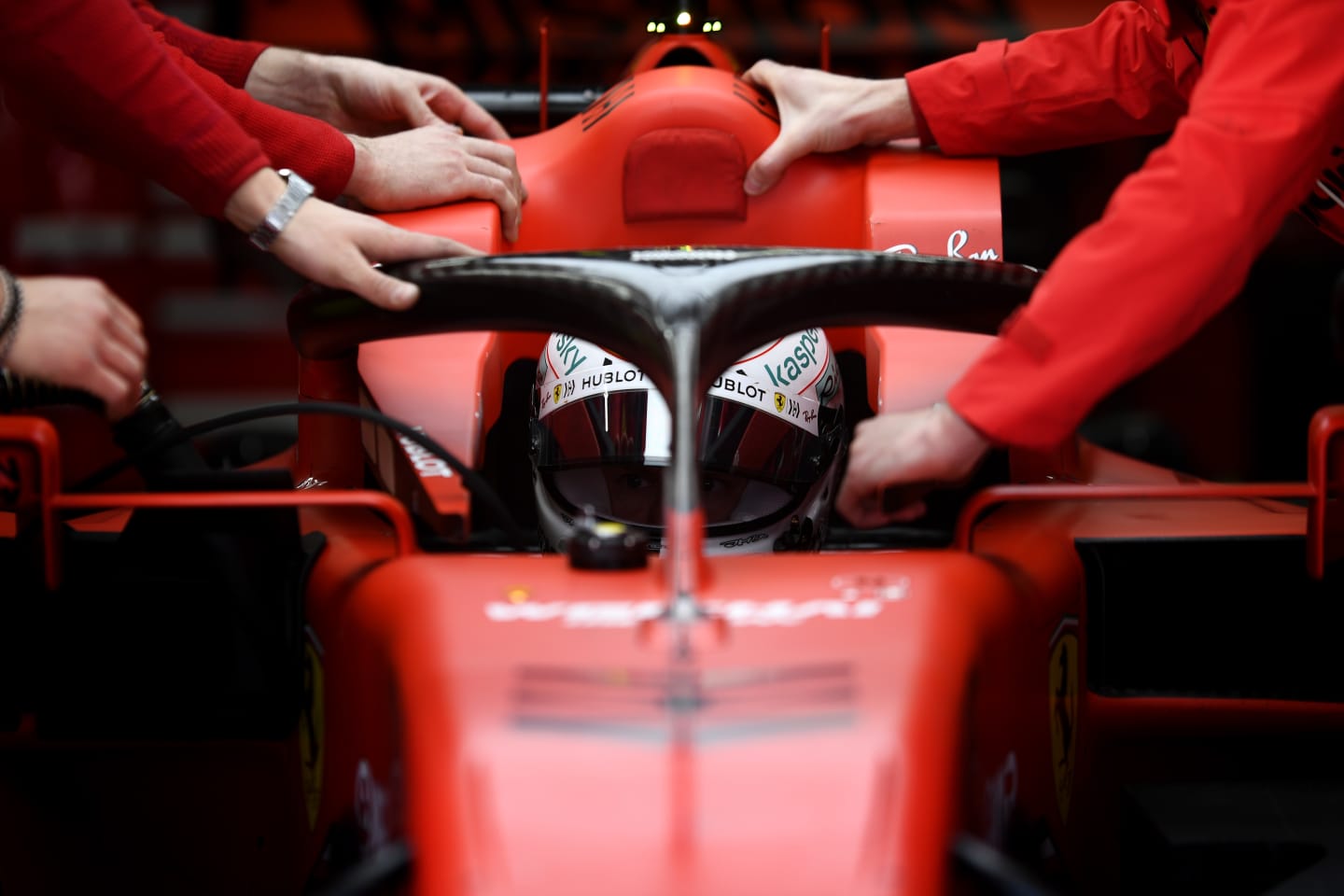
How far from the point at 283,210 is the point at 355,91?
2.07 feet

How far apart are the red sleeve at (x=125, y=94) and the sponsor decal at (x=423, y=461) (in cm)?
28

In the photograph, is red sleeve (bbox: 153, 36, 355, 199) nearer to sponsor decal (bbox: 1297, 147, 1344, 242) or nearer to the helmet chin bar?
the helmet chin bar

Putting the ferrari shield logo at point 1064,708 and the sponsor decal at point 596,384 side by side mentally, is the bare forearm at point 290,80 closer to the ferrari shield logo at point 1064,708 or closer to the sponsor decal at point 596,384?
the sponsor decal at point 596,384


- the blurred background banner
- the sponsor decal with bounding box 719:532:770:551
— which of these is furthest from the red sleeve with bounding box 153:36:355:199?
the blurred background banner

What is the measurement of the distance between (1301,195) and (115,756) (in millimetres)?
1072

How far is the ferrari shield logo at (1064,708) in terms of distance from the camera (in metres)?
0.91

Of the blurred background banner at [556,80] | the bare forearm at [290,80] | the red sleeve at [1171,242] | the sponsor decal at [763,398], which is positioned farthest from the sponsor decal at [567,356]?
the blurred background banner at [556,80]

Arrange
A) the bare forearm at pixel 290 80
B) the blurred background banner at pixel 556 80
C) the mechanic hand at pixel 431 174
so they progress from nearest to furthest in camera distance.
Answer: the mechanic hand at pixel 431 174, the bare forearm at pixel 290 80, the blurred background banner at pixel 556 80

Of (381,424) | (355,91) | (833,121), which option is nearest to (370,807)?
(381,424)

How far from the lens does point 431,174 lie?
4.61ft

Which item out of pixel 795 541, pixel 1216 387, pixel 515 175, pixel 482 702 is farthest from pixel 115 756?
pixel 1216 387

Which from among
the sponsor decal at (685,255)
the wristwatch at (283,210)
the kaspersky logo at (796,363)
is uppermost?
the wristwatch at (283,210)

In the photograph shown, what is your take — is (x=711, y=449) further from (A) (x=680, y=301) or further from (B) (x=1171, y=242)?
(B) (x=1171, y=242)

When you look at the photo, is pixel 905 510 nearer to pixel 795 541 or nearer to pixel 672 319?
pixel 672 319
